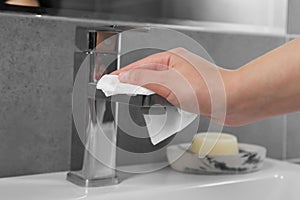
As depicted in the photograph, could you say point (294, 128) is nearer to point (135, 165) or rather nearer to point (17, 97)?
point (135, 165)

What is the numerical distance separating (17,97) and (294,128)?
577mm

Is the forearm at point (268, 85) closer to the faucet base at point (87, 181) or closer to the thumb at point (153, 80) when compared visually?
the thumb at point (153, 80)

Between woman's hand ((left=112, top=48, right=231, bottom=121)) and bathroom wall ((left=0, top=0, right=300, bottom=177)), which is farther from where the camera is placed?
bathroom wall ((left=0, top=0, right=300, bottom=177))

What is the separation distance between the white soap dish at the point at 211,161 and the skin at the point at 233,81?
7.2 inches

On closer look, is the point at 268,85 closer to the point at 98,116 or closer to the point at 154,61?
the point at 154,61

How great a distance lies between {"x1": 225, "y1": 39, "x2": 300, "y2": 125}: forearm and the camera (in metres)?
0.62

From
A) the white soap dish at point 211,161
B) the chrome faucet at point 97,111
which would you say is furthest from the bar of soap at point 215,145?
the chrome faucet at point 97,111

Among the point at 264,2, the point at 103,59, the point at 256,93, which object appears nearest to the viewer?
the point at 256,93

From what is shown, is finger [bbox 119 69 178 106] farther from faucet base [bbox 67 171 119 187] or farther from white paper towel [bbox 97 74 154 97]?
faucet base [bbox 67 171 119 187]

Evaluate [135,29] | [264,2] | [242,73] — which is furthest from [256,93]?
[264,2]

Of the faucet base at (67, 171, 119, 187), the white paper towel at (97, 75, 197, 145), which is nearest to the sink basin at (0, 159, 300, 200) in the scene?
the faucet base at (67, 171, 119, 187)

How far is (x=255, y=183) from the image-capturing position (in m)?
0.85

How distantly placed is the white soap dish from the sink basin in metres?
0.01

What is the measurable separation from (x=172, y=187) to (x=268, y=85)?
23 centimetres
